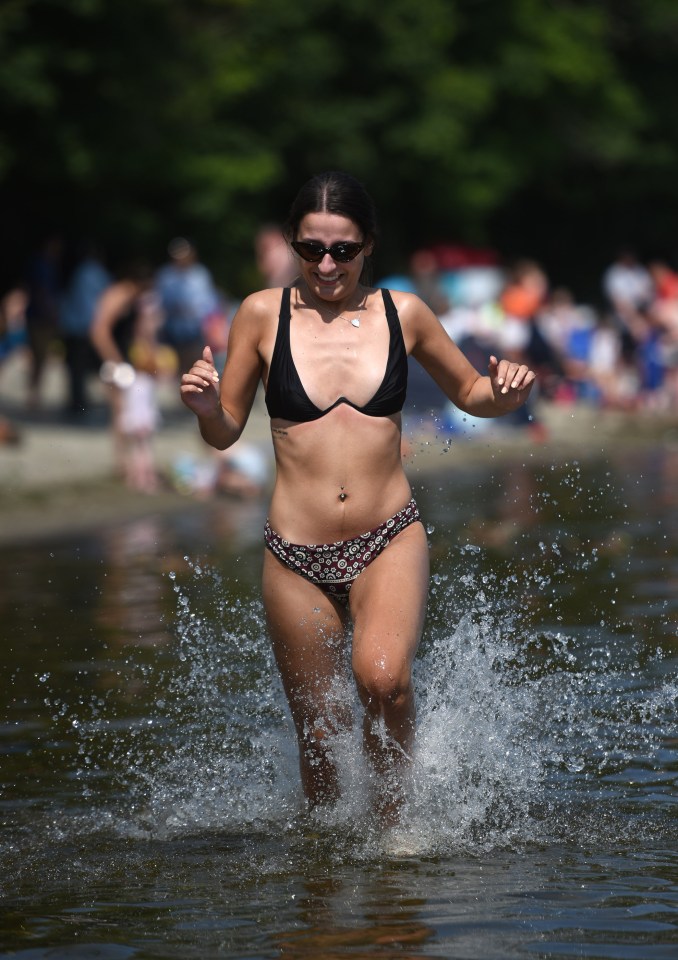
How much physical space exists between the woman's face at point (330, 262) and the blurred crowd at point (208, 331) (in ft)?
21.2

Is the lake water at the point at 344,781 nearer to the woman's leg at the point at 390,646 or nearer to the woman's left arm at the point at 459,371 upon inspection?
the woman's leg at the point at 390,646

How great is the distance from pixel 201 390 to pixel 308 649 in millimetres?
884

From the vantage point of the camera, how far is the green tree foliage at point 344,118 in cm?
2281

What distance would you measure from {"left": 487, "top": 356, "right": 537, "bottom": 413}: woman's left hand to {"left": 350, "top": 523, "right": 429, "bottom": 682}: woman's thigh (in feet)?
1.67

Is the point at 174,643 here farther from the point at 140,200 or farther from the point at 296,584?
the point at 140,200

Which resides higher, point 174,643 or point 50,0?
point 50,0

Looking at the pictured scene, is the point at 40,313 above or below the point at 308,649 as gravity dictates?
above

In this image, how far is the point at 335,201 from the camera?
586 centimetres

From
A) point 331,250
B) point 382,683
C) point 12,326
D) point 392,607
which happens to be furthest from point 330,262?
point 12,326

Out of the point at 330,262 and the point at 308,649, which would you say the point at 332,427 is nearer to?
the point at 330,262

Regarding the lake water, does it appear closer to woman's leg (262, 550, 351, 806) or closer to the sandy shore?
woman's leg (262, 550, 351, 806)

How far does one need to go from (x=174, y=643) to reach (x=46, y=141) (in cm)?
1481

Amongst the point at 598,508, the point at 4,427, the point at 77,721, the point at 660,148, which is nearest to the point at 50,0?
the point at 4,427

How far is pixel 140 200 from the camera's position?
33219mm
